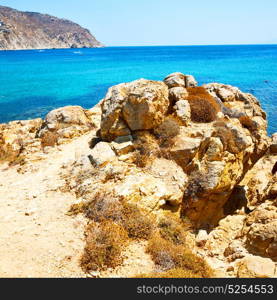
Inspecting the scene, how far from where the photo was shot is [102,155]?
14398 mm

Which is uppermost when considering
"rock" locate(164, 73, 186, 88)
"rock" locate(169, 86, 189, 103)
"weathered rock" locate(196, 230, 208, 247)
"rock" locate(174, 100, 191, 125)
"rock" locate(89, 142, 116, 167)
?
"rock" locate(164, 73, 186, 88)

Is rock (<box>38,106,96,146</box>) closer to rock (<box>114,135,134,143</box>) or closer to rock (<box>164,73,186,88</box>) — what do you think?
rock (<box>114,135,134,143</box>)

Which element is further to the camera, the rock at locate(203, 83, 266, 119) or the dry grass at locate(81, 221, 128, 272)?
the rock at locate(203, 83, 266, 119)

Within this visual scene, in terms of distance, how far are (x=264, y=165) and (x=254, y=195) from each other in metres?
4.07

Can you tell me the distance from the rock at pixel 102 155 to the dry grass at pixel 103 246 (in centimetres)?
430

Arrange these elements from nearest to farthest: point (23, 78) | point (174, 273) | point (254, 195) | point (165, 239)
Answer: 1. point (174, 273)
2. point (165, 239)
3. point (254, 195)
4. point (23, 78)

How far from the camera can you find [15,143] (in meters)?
20.6

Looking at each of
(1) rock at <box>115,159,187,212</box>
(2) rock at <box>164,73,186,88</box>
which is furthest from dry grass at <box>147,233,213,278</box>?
(2) rock at <box>164,73,186,88</box>

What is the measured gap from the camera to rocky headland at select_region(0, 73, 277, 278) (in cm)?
916

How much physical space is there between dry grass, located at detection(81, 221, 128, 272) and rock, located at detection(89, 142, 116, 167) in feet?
14.1

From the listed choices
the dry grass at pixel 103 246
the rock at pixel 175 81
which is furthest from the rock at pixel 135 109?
the dry grass at pixel 103 246

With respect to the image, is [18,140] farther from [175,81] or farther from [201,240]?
[201,240]
